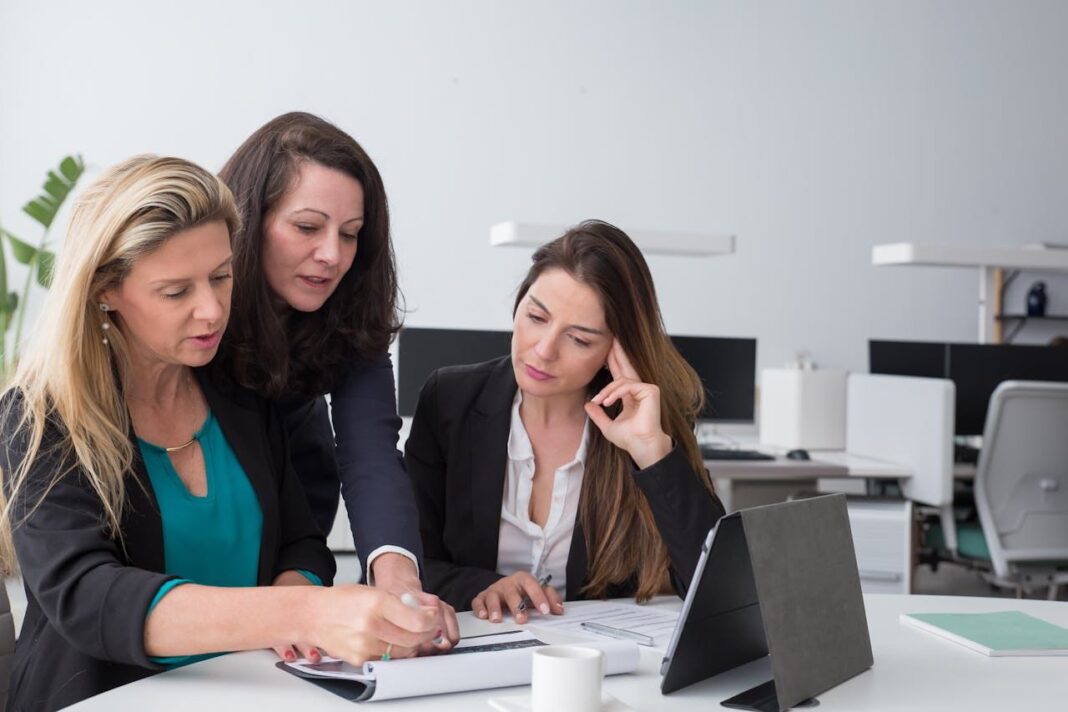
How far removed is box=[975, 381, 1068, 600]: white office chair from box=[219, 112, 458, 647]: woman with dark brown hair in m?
2.85

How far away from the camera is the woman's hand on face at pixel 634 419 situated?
1.76 meters

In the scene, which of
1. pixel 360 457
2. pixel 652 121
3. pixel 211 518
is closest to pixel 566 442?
pixel 360 457

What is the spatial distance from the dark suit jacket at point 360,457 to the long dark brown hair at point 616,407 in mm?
346

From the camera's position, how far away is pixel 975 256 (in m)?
4.95

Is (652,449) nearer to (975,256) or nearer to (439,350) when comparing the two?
(439,350)

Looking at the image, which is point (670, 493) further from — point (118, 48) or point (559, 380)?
point (118, 48)

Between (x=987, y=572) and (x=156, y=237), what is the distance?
391cm

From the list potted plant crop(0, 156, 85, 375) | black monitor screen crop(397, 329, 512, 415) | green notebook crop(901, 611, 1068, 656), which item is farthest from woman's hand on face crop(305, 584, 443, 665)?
potted plant crop(0, 156, 85, 375)

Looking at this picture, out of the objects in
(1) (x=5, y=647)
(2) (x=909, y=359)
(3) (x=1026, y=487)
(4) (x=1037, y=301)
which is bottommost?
(3) (x=1026, y=487)

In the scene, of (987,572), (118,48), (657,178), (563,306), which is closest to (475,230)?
(657,178)

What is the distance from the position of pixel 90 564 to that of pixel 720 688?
0.70 metres

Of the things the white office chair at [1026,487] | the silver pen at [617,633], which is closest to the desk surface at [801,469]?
the white office chair at [1026,487]

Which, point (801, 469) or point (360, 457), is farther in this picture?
point (801, 469)

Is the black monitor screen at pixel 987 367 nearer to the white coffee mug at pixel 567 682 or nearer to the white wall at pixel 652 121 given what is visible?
the white wall at pixel 652 121
